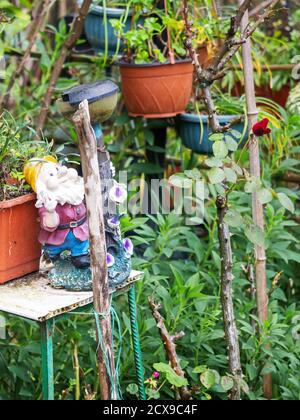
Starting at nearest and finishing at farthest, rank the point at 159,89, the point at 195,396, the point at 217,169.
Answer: the point at 217,169
the point at 195,396
the point at 159,89

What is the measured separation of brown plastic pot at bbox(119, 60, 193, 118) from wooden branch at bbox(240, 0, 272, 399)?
511 mm

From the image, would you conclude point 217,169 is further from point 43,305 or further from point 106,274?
point 43,305

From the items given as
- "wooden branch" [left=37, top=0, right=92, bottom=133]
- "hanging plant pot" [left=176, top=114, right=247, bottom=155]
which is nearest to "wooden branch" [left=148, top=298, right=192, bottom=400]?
"hanging plant pot" [left=176, top=114, right=247, bottom=155]

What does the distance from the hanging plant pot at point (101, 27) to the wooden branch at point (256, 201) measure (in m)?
0.90

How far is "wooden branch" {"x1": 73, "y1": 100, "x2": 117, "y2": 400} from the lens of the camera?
5.75ft

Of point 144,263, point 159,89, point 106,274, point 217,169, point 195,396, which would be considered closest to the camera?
point 106,274

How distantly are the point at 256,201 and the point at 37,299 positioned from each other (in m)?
0.85

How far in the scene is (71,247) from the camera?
77.0 inches

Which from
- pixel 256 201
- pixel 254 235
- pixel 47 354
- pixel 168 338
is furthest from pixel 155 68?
pixel 47 354
